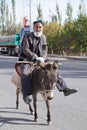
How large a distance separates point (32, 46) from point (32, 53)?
22 cm

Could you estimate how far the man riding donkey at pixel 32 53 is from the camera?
879 cm

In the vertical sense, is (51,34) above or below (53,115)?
above

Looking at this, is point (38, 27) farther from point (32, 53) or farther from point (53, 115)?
point (53, 115)

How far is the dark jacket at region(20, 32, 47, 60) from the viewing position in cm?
890

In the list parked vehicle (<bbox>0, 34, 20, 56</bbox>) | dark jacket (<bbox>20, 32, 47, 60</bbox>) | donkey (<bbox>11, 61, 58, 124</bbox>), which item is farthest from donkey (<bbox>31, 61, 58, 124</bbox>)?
parked vehicle (<bbox>0, 34, 20, 56</bbox>)

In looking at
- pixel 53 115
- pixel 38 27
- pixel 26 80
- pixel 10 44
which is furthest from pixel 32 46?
pixel 10 44

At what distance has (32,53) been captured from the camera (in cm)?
Answer: 885

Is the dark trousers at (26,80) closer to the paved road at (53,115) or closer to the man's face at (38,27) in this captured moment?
the paved road at (53,115)

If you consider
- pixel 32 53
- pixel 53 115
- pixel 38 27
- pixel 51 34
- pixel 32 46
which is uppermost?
pixel 51 34

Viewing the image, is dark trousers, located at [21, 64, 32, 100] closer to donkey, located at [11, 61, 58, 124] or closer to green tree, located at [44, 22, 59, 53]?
donkey, located at [11, 61, 58, 124]

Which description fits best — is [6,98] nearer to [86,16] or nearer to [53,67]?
[53,67]

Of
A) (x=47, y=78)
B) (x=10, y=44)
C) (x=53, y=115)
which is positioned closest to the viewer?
(x=47, y=78)

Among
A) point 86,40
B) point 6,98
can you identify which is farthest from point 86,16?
point 6,98

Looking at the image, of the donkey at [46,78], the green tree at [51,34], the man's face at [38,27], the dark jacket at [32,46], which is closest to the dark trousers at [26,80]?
the donkey at [46,78]
